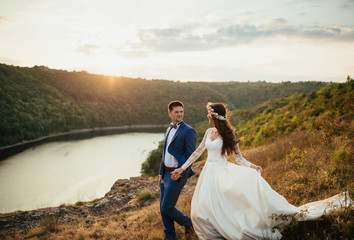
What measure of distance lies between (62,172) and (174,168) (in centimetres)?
2872

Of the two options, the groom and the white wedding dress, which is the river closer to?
the groom

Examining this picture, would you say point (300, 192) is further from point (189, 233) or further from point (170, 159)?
point (170, 159)

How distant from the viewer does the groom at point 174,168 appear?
3234mm

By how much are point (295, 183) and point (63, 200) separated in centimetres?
2082

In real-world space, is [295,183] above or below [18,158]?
above

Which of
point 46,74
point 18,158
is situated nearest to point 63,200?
point 18,158

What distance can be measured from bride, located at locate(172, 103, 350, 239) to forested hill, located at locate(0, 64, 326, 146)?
1568 inches

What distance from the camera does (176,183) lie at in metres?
3.22

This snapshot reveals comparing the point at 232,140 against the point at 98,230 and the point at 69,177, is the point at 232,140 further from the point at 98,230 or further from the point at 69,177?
the point at 69,177

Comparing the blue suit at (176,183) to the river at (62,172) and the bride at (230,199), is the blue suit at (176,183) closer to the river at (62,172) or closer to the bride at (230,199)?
the bride at (230,199)

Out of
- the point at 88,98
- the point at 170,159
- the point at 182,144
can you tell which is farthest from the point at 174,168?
the point at 88,98

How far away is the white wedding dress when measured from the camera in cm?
257

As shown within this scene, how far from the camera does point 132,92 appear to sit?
95750 mm

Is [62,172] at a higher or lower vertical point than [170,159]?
lower
